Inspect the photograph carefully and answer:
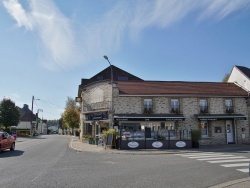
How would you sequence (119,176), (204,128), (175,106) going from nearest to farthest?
(119,176) → (175,106) → (204,128)

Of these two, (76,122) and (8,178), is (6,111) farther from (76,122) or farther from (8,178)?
(8,178)

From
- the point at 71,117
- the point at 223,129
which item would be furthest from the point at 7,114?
the point at 223,129

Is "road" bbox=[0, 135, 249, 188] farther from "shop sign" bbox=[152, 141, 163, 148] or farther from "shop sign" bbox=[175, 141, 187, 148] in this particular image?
"shop sign" bbox=[175, 141, 187, 148]

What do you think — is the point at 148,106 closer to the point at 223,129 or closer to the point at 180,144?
the point at 180,144

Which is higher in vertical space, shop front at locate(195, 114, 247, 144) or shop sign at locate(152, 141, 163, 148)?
shop front at locate(195, 114, 247, 144)

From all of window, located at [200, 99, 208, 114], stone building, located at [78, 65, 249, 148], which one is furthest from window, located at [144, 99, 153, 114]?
window, located at [200, 99, 208, 114]

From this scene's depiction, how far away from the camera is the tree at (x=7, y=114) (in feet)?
168

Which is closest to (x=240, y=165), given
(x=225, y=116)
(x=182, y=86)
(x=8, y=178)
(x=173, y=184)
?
(x=173, y=184)

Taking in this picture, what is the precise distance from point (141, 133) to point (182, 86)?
419 inches

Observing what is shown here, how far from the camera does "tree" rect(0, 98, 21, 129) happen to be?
5116 cm

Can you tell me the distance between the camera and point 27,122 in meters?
79.8

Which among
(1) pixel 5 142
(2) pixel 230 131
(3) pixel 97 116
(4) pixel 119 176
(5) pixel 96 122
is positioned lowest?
(4) pixel 119 176

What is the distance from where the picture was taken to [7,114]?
5138 centimetres

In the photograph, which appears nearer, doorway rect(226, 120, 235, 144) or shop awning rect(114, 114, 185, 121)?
shop awning rect(114, 114, 185, 121)
